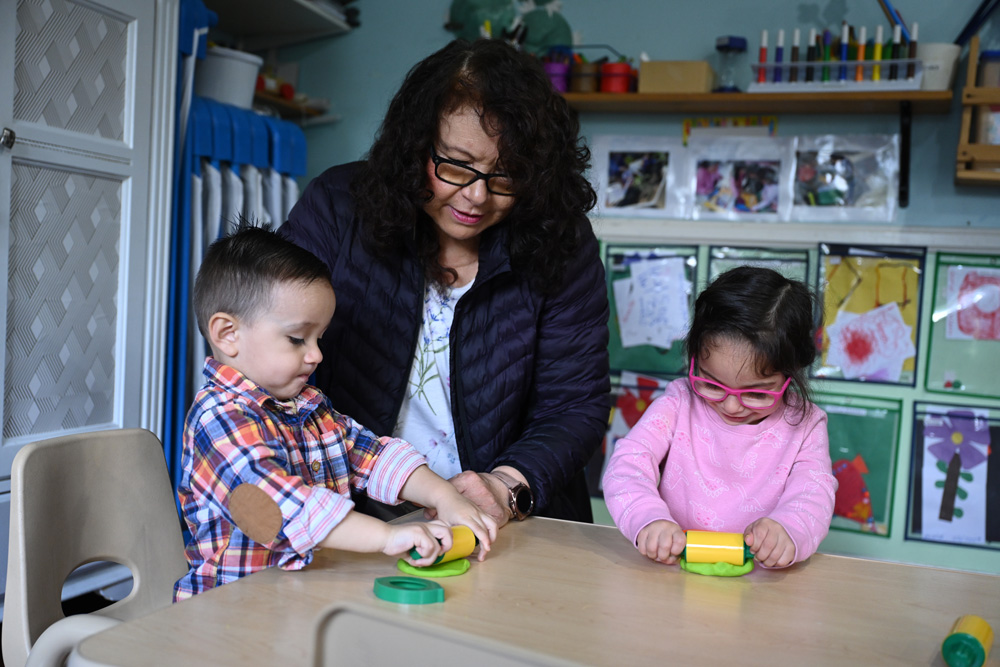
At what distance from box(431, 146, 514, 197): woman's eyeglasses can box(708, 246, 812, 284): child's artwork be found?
141 cm

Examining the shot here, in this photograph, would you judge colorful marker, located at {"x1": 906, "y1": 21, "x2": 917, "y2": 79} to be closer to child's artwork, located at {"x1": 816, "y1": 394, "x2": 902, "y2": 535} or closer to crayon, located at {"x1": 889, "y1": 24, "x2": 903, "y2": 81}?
crayon, located at {"x1": 889, "y1": 24, "x2": 903, "y2": 81}

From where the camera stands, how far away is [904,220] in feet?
8.02

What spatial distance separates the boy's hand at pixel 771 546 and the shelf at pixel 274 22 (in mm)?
2330

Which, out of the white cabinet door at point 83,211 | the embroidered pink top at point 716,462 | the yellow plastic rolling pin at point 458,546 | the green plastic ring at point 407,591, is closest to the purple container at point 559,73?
the white cabinet door at point 83,211

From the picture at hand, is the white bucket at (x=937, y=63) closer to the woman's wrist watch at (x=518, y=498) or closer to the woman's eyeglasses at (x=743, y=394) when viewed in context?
the woman's eyeglasses at (x=743, y=394)

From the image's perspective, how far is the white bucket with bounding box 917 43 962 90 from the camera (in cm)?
224

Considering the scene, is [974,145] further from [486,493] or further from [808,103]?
[486,493]

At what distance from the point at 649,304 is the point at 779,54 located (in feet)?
2.69

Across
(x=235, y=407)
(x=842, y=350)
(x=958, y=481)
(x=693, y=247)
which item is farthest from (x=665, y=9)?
(x=235, y=407)

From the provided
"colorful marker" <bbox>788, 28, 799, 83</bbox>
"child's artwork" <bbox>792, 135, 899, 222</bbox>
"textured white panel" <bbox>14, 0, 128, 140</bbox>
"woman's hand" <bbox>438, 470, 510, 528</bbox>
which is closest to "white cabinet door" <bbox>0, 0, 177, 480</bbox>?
"textured white panel" <bbox>14, 0, 128, 140</bbox>

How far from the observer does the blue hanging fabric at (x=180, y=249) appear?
86.7 inches

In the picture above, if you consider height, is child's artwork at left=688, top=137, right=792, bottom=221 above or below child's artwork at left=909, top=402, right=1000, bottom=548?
above

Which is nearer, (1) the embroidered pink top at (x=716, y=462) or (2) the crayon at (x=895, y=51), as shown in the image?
(1) the embroidered pink top at (x=716, y=462)

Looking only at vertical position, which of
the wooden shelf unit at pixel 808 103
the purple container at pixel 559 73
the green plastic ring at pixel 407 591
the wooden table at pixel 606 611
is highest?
the purple container at pixel 559 73
